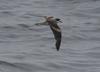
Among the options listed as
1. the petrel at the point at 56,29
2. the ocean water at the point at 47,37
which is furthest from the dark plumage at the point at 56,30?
the ocean water at the point at 47,37

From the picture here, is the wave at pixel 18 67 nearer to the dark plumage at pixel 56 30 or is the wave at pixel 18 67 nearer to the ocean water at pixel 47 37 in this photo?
the ocean water at pixel 47 37

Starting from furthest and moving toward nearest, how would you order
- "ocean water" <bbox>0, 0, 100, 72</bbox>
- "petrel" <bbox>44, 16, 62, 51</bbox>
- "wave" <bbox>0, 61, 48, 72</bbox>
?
1. "ocean water" <bbox>0, 0, 100, 72</bbox>
2. "wave" <bbox>0, 61, 48, 72</bbox>
3. "petrel" <bbox>44, 16, 62, 51</bbox>

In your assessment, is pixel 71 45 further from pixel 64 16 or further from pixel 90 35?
pixel 64 16

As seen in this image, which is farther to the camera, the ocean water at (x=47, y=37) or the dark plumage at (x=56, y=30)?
the ocean water at (x=47, y=37)

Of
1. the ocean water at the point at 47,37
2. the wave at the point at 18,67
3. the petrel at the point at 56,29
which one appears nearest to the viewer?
the petrel at the point at 56,29

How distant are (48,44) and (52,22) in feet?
15.3

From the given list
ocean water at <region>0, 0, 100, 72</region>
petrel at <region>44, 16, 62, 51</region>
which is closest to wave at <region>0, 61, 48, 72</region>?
ocean water at <region>0, 0, 100, 72</region>

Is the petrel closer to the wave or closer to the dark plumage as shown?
the dark plumage

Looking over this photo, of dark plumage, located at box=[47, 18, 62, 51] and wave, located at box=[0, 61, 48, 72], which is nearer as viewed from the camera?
dark plumage, located at box=[47, 18, 62, 51]

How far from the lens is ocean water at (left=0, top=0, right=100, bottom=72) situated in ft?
47.6

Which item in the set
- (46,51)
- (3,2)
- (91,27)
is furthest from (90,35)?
(3,2)

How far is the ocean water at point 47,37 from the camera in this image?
571 inches

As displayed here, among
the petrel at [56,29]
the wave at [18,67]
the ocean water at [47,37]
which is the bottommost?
the ocean water at [47,37]

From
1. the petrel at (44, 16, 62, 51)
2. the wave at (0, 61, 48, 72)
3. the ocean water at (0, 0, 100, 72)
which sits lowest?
the ocean water at (0, 0, 100, 72)
